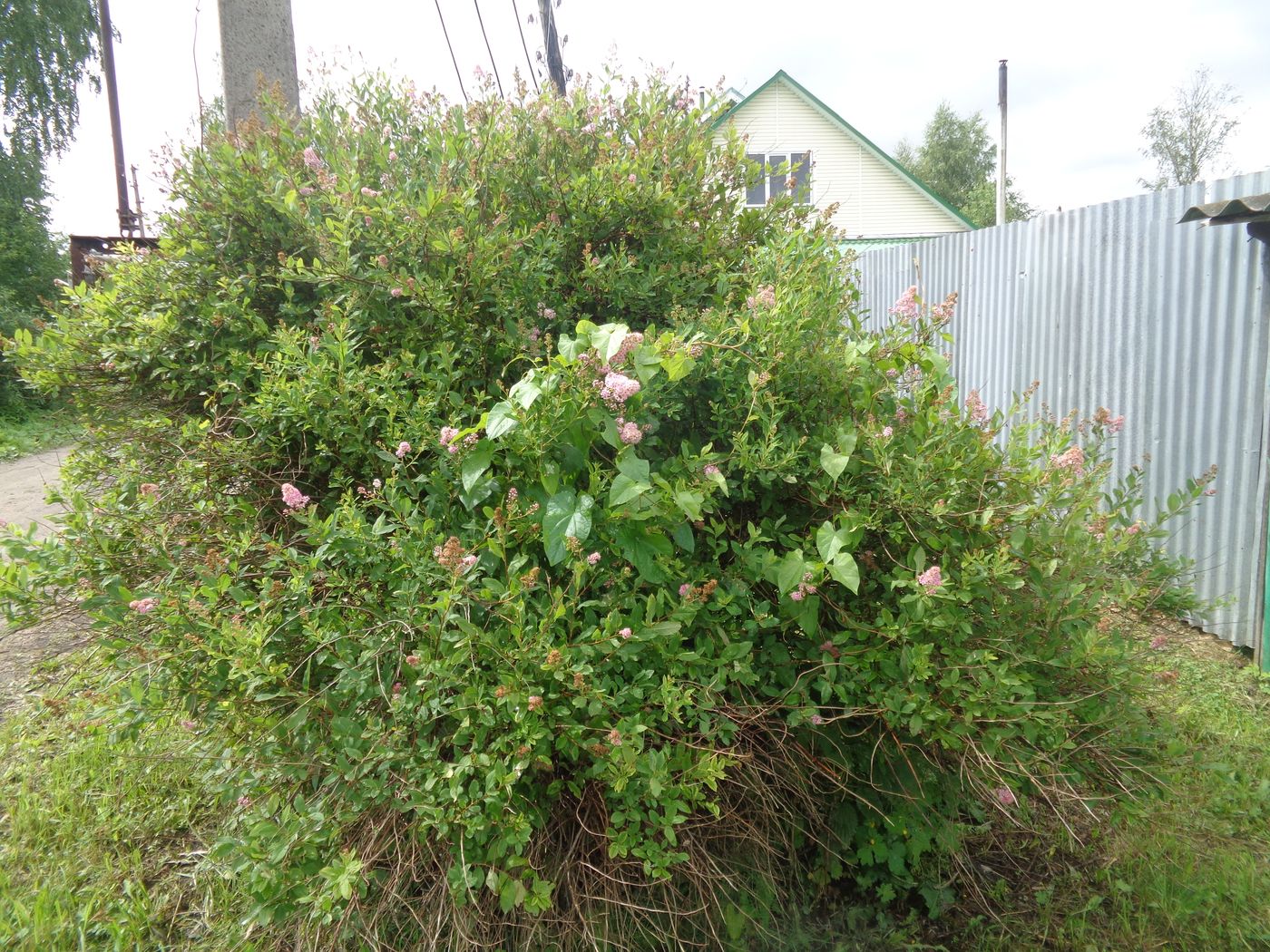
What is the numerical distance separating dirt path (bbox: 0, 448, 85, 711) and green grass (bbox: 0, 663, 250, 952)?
0.24 m

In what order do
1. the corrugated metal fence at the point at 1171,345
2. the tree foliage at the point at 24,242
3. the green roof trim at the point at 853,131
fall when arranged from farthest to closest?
the green roof trim at the point at 853,131 < the tree foliage at the point at 24,242 < the corrugated metal fence at the point at 1171,345

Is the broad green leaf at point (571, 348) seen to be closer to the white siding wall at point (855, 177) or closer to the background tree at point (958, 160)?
the white siding wall at point (855, 177)

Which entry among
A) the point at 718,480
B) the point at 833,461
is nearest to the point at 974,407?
the point at 833,461

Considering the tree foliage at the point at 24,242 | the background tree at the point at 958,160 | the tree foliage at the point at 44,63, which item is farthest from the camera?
the background tree at the point at 958,160

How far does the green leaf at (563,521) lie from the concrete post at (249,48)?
3101 millimetres

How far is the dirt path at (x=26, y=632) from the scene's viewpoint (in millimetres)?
2600

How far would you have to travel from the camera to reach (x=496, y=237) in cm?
219

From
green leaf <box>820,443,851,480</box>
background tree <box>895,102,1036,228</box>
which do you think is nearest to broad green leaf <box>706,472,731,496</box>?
green leaf <box>820,443,851,480</box>

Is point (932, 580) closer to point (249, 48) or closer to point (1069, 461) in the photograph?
point (1069, 461)

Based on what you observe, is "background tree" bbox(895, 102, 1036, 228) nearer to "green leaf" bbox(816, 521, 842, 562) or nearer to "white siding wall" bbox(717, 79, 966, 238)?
"white siding wall" bbox(717, 79, 966, 238)

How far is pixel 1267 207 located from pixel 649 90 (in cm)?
301

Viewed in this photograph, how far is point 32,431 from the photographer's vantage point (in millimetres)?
13086

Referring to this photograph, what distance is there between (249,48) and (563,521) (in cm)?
342

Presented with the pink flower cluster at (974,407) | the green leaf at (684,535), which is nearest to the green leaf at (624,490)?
the green leaf at (684,535)
